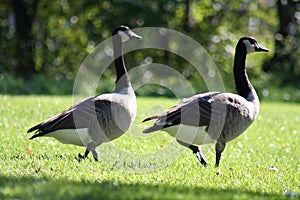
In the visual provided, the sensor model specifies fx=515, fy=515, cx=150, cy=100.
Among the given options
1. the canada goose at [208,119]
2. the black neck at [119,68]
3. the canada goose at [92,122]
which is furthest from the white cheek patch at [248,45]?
the canada goose at [92,122]

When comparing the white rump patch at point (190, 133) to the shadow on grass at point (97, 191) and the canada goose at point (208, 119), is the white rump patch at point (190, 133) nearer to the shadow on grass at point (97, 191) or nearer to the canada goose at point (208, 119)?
the canada goose at point (208, 119)

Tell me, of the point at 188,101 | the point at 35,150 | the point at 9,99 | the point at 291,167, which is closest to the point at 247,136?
the point at 291,167

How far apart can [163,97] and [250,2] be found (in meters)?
7.44

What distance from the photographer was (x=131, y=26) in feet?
61.1

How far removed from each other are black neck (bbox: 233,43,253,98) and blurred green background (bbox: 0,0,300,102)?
10.1 meters

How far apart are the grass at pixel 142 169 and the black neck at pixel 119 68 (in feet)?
3.05

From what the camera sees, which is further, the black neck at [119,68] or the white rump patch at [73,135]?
the black neck at [119,68]

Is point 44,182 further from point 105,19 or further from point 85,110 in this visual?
point 105,19

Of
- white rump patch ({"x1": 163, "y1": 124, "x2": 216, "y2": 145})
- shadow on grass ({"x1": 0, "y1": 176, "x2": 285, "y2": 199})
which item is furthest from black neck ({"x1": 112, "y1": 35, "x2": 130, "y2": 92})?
shadow on grass ({"x1": 0, "y1": 176, "x2": 285, "y2": 199})

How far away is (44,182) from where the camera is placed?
4.49 m

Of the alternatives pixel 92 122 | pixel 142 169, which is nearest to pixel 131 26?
pixel 92 122

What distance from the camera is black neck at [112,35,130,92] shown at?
6.61 m

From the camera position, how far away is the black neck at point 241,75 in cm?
Result: 657

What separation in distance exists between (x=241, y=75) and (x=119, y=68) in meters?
1.60
